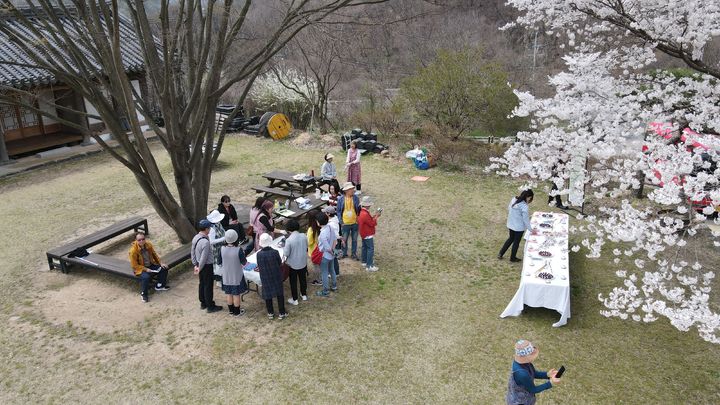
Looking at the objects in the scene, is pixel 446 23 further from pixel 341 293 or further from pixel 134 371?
pixel 134 371

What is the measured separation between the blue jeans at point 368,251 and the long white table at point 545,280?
2363 millimetres

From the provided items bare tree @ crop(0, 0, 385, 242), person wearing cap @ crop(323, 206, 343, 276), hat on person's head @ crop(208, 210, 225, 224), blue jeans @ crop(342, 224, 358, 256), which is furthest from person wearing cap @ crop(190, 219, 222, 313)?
blue jeans @ crop(342, 224, 358, 256)

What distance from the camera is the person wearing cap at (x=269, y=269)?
6.91 meters

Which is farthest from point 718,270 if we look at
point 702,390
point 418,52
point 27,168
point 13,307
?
point 418,52

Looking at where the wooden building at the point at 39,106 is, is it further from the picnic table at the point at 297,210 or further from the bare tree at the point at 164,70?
the picnic table at the point at 297,210

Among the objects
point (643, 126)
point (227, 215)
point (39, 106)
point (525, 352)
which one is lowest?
point (525, 352)

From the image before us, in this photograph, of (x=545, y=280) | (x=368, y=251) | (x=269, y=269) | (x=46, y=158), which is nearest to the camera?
(x=269, y=269)

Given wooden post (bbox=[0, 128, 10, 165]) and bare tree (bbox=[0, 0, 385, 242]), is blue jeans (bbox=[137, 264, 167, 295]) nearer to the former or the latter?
bare tree (bbox=[0, 0, 385, 242])

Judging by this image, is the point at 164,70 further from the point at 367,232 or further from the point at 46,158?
the point at 46,158

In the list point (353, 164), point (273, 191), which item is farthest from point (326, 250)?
point (273, 191)

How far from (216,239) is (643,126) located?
19.8 ft

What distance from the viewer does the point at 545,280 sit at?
706cm

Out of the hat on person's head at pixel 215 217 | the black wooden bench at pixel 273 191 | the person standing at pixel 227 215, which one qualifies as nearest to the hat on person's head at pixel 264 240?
the hat on person's head at pixel 215 217

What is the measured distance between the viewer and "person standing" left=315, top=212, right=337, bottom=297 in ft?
24.8
